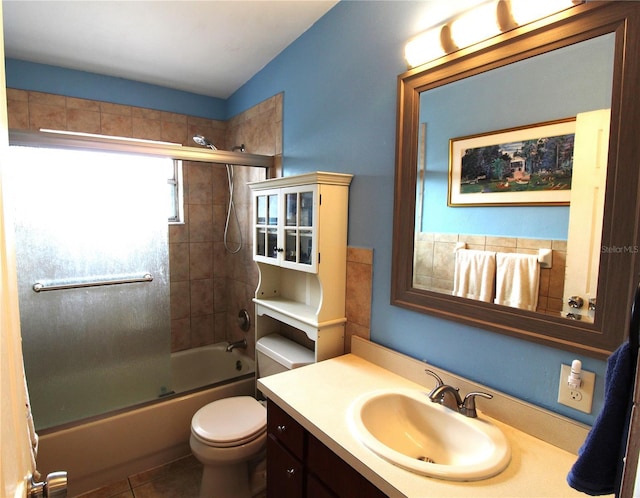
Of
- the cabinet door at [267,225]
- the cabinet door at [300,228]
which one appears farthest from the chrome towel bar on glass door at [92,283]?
the cabinet door at [300,228]

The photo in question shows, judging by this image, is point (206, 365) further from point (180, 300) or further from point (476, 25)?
point (476, 25)

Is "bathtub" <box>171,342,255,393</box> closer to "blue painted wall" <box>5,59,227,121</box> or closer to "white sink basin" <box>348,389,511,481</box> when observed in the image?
"white sink basin" <box>348,389,511,481</box>

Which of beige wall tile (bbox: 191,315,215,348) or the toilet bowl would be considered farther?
beige wall tile (bbox: 191,315,215,348)

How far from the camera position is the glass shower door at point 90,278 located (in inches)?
71.9

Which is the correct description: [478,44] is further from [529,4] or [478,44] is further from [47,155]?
[47,155]

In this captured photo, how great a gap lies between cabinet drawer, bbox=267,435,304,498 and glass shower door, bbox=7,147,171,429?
3.69 ft

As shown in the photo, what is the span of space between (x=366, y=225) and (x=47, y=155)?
168 centimetres

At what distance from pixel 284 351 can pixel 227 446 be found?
0.52 meters

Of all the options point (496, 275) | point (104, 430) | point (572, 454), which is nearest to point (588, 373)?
point (572, 454)

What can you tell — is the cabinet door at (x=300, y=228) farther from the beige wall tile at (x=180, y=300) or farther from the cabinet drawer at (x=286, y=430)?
the beige wall tile at (x=180, y=300)

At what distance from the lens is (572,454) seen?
38.8 inches

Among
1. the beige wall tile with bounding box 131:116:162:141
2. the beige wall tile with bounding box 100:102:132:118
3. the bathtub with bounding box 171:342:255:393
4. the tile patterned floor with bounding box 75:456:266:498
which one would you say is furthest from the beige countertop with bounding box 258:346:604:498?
the beige wall tile with bounding box 100:102:132:118

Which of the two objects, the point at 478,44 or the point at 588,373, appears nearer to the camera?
the point at 588,373

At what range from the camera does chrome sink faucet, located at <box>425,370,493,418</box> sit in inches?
45.2
